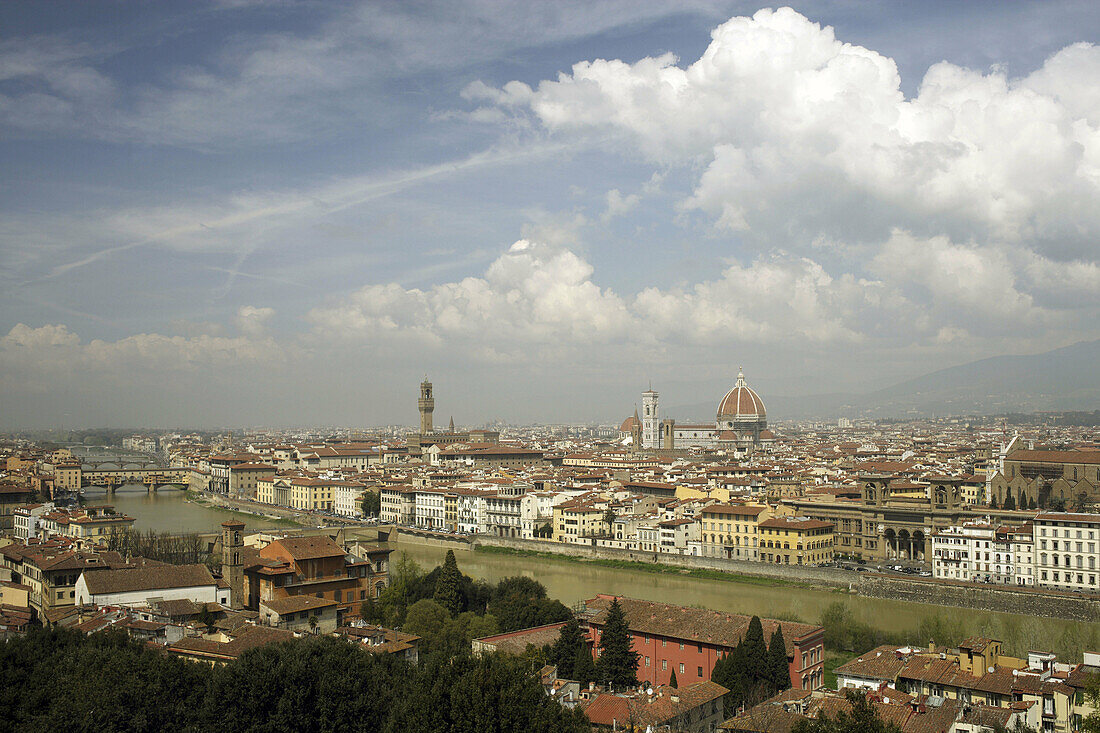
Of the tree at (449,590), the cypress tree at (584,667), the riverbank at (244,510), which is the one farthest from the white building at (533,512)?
the cypress tree at (584,667)

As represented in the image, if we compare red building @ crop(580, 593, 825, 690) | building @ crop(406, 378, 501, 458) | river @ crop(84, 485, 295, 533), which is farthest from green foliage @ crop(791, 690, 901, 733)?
building @ crop(406, 378, 501, 458)

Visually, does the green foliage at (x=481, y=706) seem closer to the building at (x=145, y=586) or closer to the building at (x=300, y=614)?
the building at (x=300, y=614)

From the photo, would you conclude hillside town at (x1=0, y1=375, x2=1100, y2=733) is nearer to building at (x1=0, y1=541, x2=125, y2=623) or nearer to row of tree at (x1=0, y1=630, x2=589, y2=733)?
building at (x1=0, y1=541, x2=125, y2=623)

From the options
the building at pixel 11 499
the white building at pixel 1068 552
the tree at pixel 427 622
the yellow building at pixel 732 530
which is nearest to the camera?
the tree at pixel 427 622

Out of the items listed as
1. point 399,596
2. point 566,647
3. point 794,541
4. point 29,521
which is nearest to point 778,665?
point 566,647

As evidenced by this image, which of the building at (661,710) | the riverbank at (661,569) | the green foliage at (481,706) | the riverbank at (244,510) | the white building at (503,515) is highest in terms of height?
the green foliage at (481,706)

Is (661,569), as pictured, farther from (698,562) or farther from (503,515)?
(503,515)
